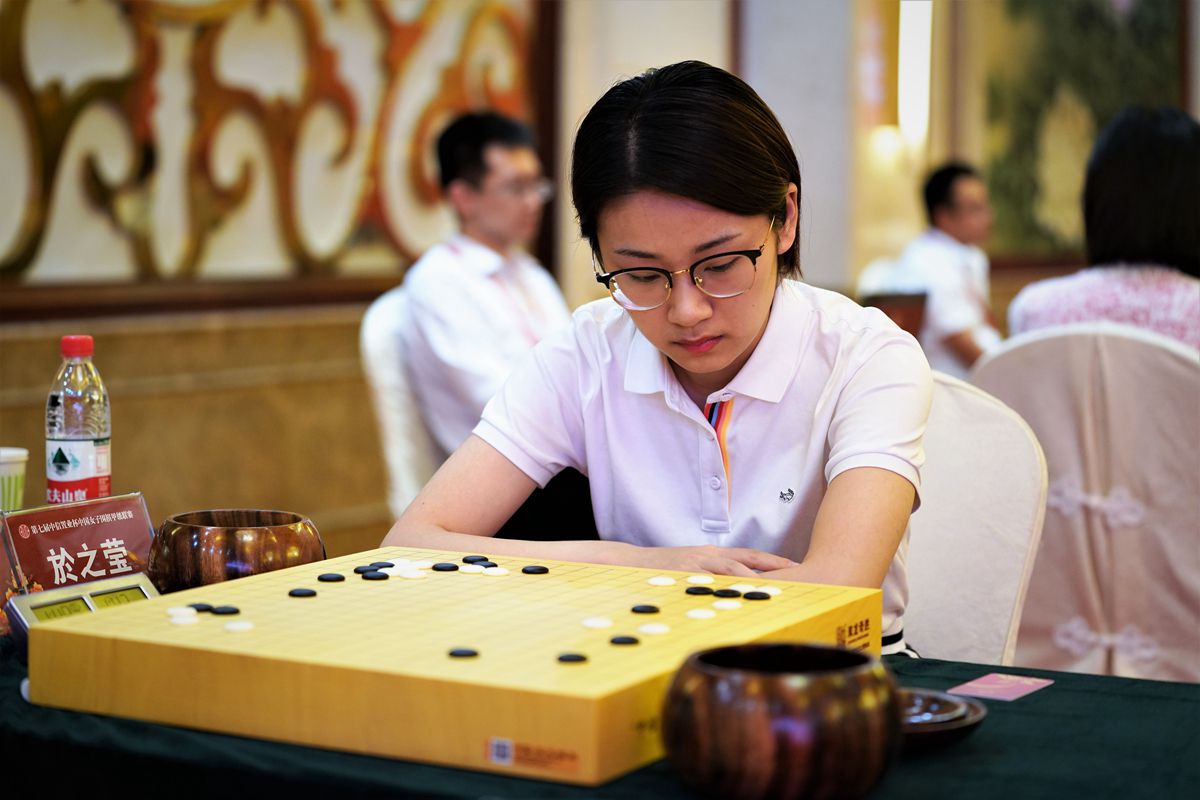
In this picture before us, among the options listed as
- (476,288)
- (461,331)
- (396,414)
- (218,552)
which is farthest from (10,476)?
(476,288)

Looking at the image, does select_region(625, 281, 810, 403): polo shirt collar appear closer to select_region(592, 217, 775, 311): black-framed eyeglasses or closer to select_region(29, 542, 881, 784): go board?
select_region(592, 217, 775, 311): black-framed eyeglasses

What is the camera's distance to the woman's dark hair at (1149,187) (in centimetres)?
298

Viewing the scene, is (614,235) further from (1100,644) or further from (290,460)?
(290,460)

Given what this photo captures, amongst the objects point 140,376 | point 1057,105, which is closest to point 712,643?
point 140,376

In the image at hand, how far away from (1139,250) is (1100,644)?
2.62ft

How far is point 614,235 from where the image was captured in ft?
5.58

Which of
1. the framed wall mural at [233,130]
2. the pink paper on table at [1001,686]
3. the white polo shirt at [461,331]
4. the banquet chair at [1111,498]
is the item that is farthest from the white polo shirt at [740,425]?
the framed wall mural at [233,130]

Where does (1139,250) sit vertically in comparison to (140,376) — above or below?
above

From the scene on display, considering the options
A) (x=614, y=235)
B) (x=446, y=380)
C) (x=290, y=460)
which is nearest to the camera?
(x=614, y=235)

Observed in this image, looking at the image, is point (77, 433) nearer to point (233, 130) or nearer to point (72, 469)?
point (72, 469)

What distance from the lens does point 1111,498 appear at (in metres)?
2.74

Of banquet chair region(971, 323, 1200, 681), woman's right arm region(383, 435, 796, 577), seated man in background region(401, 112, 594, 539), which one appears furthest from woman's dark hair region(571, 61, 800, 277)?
seated man in background region(401, 112, 594, 539)

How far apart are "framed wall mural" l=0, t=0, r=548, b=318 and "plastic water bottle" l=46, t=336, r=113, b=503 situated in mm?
2531

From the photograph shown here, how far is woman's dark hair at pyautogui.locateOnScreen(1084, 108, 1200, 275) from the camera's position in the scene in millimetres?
2979
